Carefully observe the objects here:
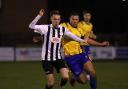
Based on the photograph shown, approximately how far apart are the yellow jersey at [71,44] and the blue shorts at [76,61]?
11cm

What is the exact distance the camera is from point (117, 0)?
43.1 metres

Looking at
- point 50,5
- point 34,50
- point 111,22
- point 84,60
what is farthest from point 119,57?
point 84,60

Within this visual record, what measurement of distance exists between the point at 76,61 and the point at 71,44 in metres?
0.47

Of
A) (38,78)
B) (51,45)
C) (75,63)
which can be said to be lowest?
(38,78)

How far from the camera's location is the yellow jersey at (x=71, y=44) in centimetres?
1442

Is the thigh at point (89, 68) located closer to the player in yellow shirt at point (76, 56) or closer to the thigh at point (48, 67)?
the player in yellow shirt at point (76, 56)

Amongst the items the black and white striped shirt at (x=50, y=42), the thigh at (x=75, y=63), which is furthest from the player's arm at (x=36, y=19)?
the thigh at (x=75, y=63)

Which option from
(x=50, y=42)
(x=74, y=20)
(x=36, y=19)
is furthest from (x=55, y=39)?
(x=74, y=20)

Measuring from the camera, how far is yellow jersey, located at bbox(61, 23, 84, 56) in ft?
47.3

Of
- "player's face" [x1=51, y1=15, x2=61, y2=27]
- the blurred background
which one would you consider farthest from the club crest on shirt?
the blurred background

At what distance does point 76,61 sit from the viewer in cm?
1459

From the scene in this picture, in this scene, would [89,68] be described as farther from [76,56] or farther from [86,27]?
[86,27]

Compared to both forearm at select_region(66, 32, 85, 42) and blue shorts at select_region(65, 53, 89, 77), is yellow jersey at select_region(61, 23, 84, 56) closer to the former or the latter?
blue shorts at select_region(65, 53, 89, 77)

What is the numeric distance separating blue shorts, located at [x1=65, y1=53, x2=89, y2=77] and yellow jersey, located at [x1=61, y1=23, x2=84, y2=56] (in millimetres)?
108
